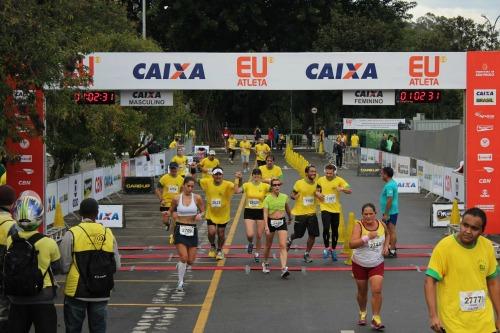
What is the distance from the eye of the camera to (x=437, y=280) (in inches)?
258

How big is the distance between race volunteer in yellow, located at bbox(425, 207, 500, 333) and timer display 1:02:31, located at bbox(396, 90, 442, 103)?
12747 millimetres

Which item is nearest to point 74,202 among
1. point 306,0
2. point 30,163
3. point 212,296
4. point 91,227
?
point 30,163

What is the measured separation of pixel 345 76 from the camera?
59.0 ft

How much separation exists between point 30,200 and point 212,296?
19.2 feet

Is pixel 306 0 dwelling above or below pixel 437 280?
above

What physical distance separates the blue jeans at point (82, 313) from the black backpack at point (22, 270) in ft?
1.79

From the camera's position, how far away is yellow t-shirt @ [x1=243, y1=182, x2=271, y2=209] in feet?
51.1

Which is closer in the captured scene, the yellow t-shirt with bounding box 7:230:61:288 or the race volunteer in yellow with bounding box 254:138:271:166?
the yellow t-shirt with bounding box 7:230:61:288

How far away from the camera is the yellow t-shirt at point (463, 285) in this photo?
21.2 ft

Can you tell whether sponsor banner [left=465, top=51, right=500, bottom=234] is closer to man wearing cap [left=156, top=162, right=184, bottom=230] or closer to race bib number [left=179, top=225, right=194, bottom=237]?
man wearing cap [left=156, top=162, right=184, bottom=230]

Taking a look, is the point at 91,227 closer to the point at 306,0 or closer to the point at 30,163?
the point at 30,163

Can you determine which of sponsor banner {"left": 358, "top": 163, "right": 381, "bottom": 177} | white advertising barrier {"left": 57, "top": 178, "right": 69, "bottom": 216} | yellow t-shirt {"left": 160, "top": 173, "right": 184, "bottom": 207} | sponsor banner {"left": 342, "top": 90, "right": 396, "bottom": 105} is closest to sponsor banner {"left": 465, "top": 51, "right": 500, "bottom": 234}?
sponsor banner {"left": 342, "top": 90, "right": 396, "bottom": 105}

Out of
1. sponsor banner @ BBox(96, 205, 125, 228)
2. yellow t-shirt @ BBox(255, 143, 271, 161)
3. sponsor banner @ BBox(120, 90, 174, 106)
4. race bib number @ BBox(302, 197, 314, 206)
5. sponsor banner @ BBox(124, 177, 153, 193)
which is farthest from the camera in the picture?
yellow t-shirt @ BBox(255, 143, 271, 161)

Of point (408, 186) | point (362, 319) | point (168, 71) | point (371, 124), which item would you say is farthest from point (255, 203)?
point (371, 124)
